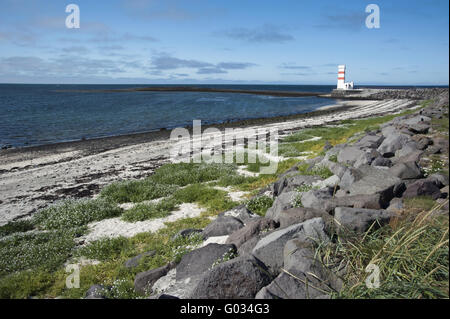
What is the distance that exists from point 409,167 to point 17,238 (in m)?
14.2

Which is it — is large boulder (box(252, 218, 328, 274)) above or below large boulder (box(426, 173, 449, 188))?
below

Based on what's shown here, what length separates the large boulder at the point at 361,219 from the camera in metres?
6.54

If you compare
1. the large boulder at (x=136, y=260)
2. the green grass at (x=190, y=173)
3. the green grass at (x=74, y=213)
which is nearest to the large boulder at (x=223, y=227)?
the large boulder at (x=136, y=260)

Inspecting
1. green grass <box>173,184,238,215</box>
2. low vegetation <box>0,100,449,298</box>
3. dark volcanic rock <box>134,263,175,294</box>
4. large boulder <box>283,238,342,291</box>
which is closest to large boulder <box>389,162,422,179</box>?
low vegetation <box>0,100,449,298</box>

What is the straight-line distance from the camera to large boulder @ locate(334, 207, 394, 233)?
6.54 metres

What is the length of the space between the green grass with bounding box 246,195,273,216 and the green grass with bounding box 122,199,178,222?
3859 millimetres

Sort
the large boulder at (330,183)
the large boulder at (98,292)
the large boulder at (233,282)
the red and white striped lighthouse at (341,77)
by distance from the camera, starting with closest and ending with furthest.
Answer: the large boulder at (233,282) < the large boulder at (98,292) < the large boulder at (330,183) < the red and white striped lighthouse at (341,77)

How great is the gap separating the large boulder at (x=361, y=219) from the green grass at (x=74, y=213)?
1046 cm

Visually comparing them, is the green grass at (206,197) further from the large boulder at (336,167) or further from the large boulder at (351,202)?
the large boulder at (351,202)

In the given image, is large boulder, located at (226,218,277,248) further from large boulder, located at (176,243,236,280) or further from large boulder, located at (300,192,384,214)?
large boulder, located at (300,192,384,214)

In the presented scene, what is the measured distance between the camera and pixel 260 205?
12180 millimetres

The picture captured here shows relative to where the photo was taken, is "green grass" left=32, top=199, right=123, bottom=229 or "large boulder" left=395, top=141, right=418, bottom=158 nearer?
"large boulder" left=395, top=141, right=418, bottom=158

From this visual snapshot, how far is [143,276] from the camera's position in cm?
771
